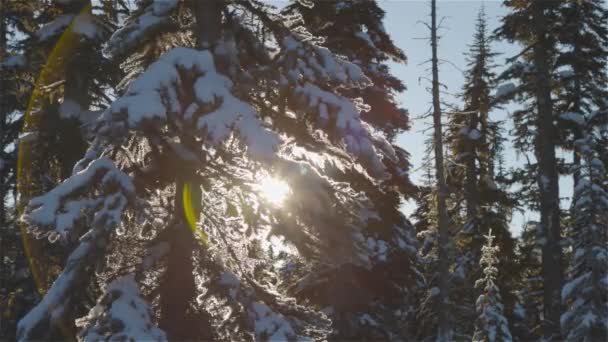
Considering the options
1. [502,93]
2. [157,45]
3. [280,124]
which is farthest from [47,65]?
[502,93]

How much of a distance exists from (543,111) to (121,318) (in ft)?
57.2

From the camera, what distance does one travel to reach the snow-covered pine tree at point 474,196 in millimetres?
24969

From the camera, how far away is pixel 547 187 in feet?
64.2


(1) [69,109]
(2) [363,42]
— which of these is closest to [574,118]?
(2) [363,42]

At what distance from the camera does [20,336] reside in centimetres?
641

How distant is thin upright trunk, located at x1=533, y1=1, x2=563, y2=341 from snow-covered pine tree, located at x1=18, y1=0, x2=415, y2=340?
43.5 ft

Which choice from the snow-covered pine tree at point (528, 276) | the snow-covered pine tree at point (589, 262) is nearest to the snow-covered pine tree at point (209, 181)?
the snow-covered pine tree at point (589, 262)

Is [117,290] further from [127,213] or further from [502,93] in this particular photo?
[502,93]

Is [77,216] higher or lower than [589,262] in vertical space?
lower

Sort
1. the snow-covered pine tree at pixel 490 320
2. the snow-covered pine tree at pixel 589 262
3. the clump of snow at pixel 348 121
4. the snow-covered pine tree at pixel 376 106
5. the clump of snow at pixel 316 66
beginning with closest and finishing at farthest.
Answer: the clump of snow at pixel 348 121 → the clump of snow at pixel 316 66 → the snow-covered pine tree at pixel 376 106 → the snow-covered pine tree at pixel 490 320 → the snow-covered pine tree at pixel 589 262

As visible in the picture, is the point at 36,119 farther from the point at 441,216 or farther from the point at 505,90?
the point at 505,90

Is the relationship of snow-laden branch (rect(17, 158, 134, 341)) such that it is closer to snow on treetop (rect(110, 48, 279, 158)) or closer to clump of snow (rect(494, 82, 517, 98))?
snow on treetop (rect(110, 48, 279, 158))

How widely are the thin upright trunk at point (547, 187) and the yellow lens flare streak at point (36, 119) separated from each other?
48.4 feet

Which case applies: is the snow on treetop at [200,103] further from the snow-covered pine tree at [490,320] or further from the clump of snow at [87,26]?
the snow-covered pine tree at [490,320]
